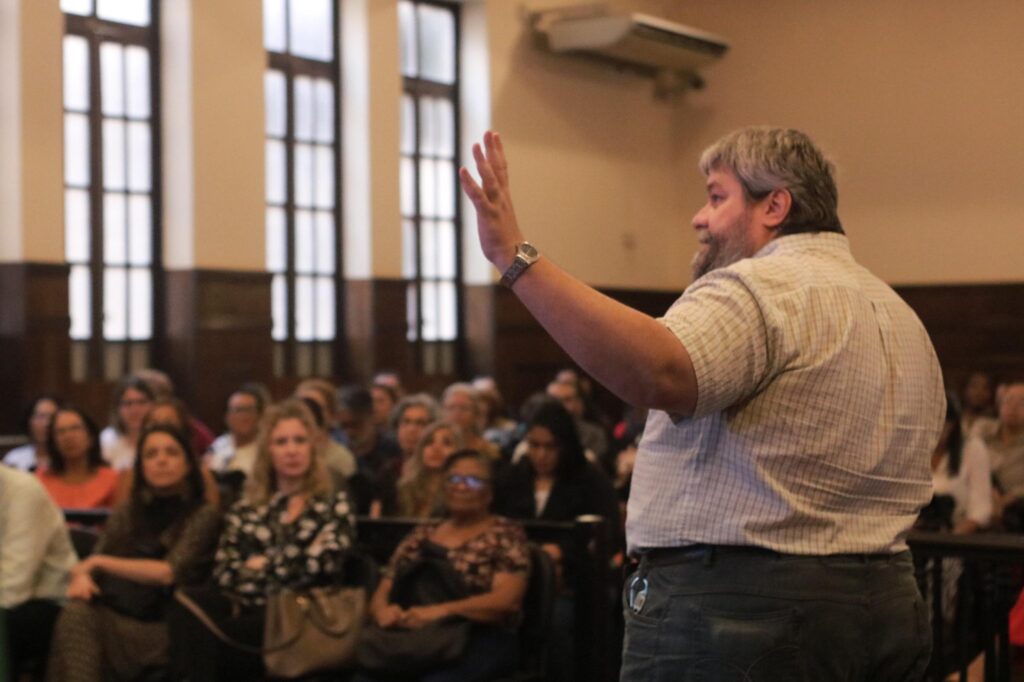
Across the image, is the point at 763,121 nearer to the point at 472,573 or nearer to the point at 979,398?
the point at 979,398

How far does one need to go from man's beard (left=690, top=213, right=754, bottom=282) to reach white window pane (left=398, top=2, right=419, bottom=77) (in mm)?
10448

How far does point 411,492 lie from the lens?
6.21 m

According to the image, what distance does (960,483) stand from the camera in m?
6.80

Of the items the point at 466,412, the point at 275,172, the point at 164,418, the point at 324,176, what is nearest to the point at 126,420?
the point at 164,418

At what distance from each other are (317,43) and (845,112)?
5515mm

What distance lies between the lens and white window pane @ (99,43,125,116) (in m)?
9.95

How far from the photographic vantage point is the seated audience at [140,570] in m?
4.79

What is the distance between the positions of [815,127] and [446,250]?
4.16 metres

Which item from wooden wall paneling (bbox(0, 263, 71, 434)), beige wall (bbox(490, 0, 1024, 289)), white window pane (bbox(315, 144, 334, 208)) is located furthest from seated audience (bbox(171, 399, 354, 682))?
beige wall (bbox(490, 0, 1024, 289))

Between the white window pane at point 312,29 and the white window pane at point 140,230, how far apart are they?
1.89m

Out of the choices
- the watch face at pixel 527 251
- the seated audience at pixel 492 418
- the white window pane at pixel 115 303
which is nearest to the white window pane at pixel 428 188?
the white window pane at pixel 115 303

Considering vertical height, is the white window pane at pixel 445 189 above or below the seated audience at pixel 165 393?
above

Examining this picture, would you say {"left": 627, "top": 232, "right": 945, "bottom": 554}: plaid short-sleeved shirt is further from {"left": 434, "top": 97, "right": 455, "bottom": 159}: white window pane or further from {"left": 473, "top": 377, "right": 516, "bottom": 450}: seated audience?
{"left": 434, "top": 97, "right": 455, "bottom": 159}: white window pane

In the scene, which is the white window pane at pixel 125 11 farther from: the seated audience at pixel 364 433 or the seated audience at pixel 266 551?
the seated audience at pixel 266 551
